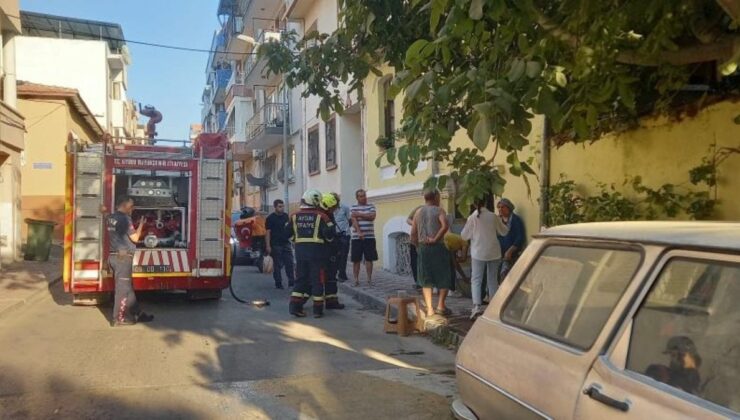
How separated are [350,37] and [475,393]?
420 centimetres

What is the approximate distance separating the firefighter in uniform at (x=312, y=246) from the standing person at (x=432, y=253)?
139 centimetres

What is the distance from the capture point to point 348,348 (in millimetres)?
7266

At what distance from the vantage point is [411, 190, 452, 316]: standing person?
841 centimetres

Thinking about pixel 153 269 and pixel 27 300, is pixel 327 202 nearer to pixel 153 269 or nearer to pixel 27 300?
pixel 153 269

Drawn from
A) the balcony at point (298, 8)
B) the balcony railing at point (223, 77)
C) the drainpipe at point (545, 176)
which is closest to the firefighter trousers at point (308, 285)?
the drainpipe at point (545, 176)

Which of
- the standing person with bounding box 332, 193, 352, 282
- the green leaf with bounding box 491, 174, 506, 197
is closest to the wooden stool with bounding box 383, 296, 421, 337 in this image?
the green leaf with bounding box 491, 174, 506, 197

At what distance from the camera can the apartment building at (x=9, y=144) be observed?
15.0m

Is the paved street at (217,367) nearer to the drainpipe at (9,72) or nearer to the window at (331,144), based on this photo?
the drainpipe at (9,72)

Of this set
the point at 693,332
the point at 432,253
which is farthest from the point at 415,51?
the point at 432,253

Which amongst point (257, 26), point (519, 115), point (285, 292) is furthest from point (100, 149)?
point (257, 26)

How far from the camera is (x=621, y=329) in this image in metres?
2.38

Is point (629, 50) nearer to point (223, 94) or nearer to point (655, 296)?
point (655, 296)

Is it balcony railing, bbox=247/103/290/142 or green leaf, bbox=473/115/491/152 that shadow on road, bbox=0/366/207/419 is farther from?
balcony railing, bbox=247/103/290/142

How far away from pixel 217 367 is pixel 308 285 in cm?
301
